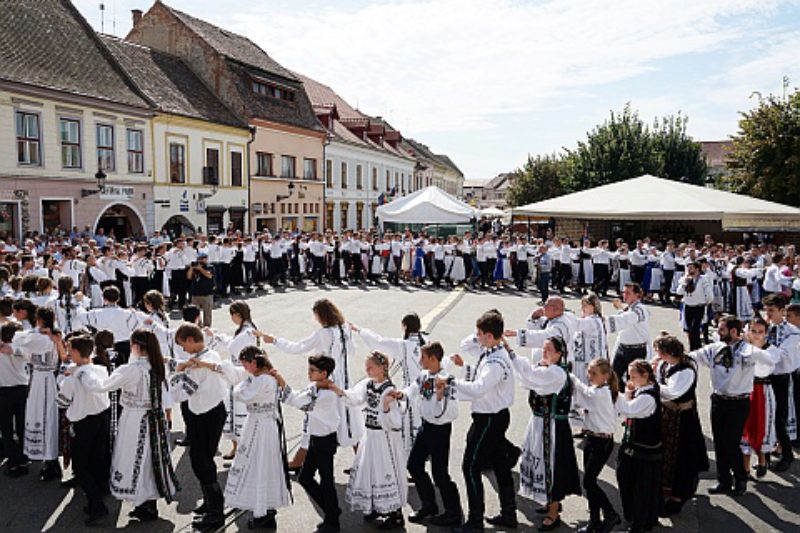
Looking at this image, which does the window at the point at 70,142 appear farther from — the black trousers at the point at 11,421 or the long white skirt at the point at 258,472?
the long white skirt at the point at 258,472

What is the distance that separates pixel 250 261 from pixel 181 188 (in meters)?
8.90

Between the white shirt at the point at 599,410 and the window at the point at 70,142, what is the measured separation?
20.4 m

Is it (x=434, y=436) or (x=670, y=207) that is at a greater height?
(x=670, y=207)

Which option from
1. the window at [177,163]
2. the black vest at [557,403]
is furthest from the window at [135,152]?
the black vest at [557,403]

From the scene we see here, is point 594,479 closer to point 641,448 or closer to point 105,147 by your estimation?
point 641,448

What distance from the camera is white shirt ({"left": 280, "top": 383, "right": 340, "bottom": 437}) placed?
211 inches

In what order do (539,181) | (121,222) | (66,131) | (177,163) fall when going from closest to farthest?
(66,131), (121,222), (177,163), (539,181)

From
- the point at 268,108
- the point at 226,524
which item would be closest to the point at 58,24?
the point at 268,108

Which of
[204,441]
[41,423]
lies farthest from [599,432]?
[41,423]

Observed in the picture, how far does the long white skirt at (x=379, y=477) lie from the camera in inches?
215

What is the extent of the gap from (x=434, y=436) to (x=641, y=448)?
66.6 inches

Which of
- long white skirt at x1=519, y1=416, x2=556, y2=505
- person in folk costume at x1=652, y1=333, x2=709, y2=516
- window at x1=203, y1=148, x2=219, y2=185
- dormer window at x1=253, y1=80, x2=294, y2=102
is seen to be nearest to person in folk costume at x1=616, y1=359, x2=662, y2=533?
person in folk costume at x1=652, y1=333, x2=709, y2=516

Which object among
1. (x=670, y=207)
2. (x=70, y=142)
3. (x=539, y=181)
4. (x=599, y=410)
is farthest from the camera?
(x=539, y=181)

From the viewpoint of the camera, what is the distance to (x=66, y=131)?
840 inches
